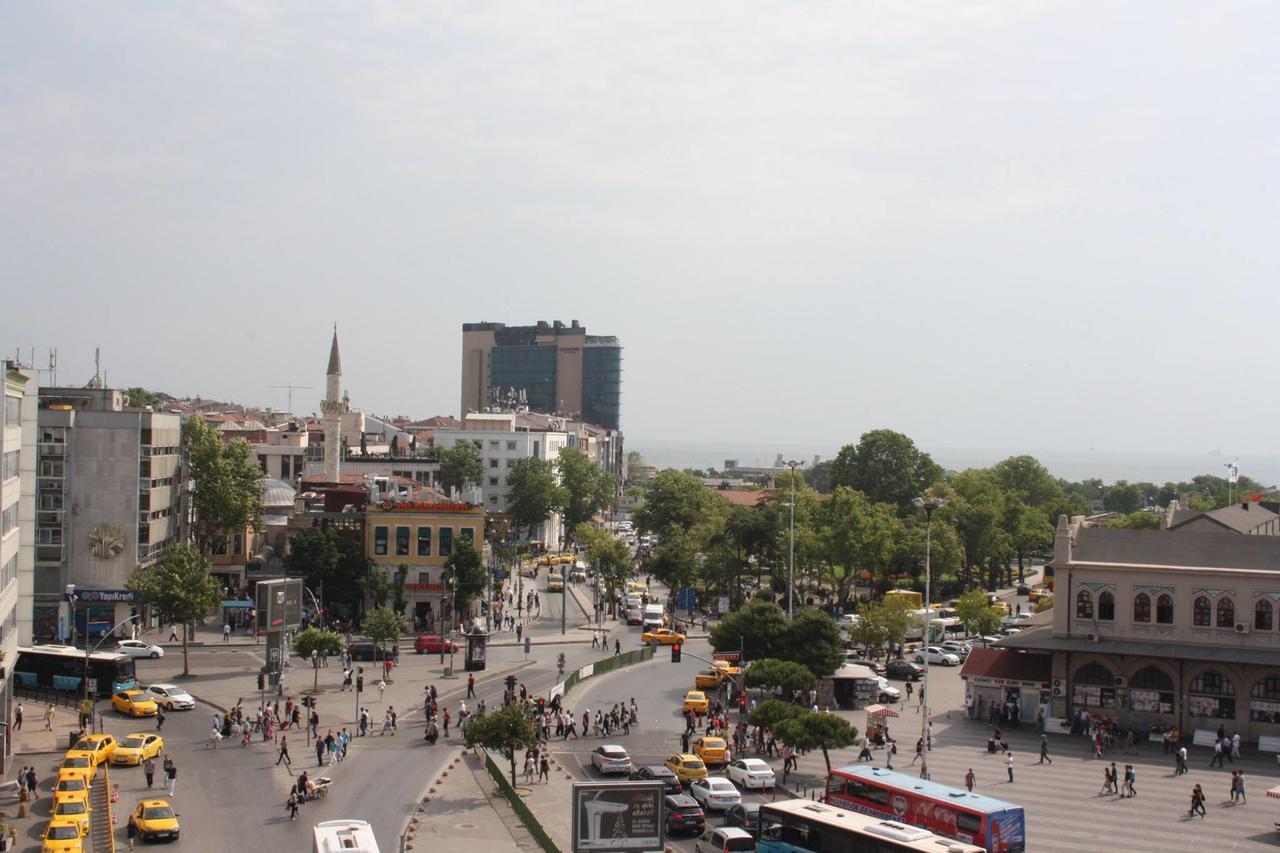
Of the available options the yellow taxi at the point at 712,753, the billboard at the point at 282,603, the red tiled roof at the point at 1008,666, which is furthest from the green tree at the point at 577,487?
the yellow taxi at the point at 712,753

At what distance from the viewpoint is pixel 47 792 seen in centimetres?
3750

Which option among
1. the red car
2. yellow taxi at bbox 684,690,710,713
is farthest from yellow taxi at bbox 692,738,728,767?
the red car

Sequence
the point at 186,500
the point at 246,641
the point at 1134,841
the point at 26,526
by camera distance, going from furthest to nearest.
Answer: the point at 186,500, the point at 246,641, the point at 26,526, the point at 1134,841

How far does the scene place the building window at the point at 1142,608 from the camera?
5103 centimetres

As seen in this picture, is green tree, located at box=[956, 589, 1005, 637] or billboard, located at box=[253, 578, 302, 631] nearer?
billboard, located at box=[253, 578, 302, 631]

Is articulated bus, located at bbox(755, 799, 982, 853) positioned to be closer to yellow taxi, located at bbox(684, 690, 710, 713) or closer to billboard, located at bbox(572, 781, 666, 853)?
billboard, located at bbox(572, 781, 666, 853)

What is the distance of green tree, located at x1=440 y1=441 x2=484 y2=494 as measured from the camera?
124456 millimetres

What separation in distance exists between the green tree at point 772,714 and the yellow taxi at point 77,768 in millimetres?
20255

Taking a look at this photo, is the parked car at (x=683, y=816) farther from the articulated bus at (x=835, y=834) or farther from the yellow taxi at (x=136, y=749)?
the yellow taxi at (x=136, y=749)

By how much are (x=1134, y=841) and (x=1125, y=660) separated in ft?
56.8

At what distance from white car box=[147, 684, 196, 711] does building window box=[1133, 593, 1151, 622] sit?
37.2 metres

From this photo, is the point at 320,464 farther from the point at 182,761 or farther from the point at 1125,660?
the point at 1125,660

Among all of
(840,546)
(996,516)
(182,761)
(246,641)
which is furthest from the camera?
(996,516)

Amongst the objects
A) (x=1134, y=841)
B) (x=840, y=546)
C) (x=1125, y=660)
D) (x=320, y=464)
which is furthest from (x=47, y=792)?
(x=320, y=464)
